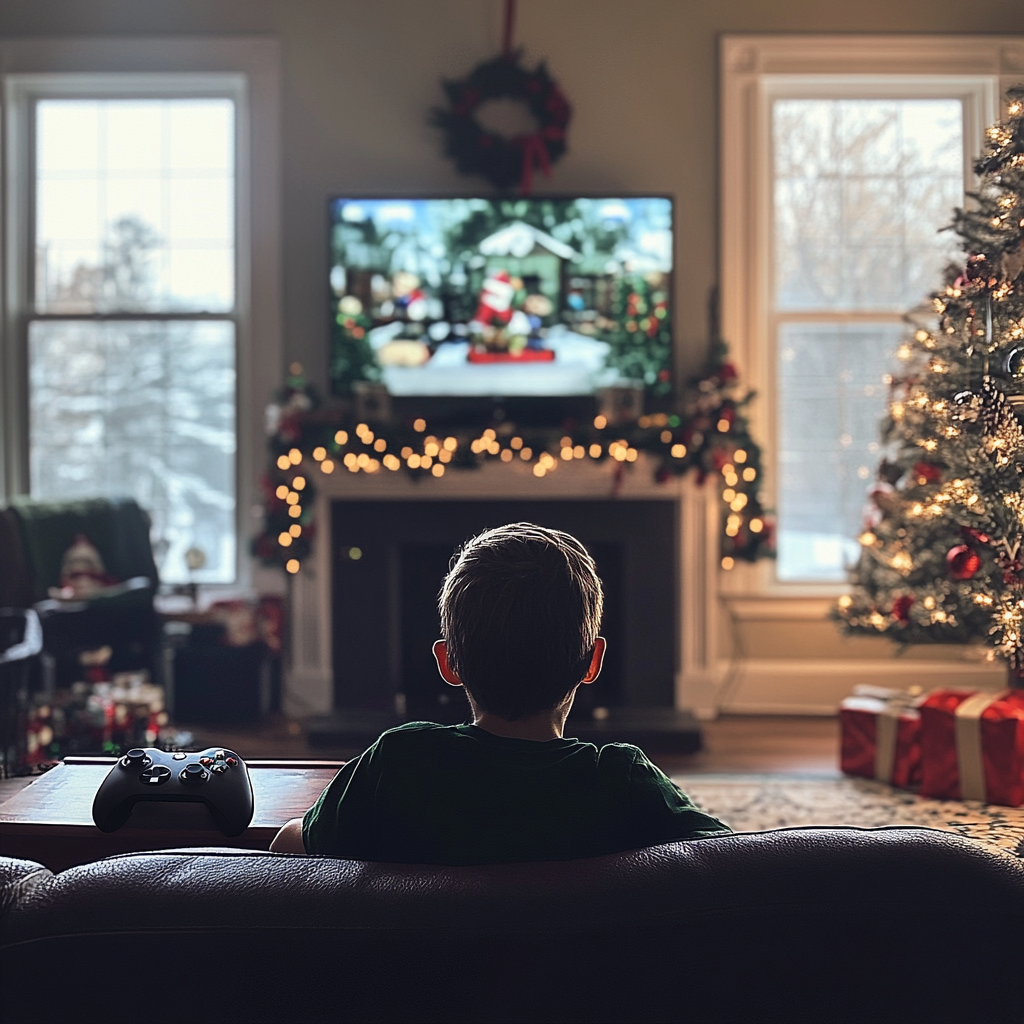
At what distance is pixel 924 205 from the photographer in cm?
429

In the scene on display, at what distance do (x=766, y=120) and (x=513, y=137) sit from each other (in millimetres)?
1039

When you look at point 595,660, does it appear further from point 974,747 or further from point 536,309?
point 536,309

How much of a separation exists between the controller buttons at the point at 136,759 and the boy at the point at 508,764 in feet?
0.65

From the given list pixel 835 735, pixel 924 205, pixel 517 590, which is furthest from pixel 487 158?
pixel 517 590

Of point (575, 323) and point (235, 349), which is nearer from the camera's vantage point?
point (575, 323)

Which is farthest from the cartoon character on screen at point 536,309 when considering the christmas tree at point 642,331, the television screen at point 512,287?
the christmas tree at point 642,331

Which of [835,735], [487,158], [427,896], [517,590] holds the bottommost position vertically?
[835,735]

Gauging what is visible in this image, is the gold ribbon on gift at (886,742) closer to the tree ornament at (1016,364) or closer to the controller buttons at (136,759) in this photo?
the tree ornament at (1016,364)

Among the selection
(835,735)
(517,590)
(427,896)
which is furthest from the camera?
(835,735)

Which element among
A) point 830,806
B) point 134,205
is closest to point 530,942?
point 830,806

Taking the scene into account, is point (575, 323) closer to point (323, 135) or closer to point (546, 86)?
point (546, 86)

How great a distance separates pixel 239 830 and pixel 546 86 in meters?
3.61

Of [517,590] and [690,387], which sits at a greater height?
[690,387]

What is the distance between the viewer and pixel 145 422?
4.44 m
